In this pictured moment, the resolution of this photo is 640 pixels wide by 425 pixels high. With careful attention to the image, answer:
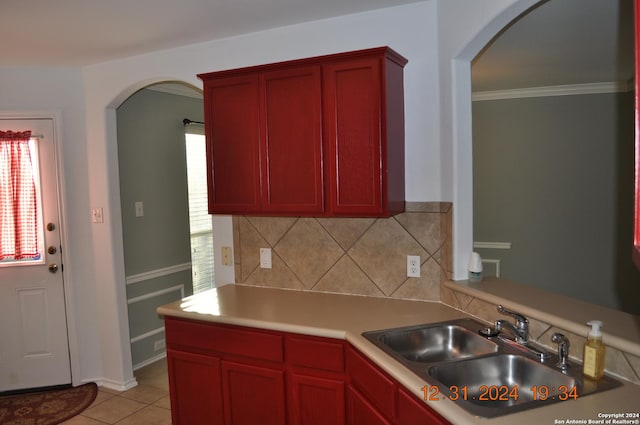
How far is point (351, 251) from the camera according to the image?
274 centimetres

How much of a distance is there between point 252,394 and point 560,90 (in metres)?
3.88

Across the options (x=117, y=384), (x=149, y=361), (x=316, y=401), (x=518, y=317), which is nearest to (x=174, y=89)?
(x=149, y=361)

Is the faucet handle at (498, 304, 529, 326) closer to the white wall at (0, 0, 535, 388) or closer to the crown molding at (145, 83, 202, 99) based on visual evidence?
the white wall at (0, 0, 535, 388)

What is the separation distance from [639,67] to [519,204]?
400cm

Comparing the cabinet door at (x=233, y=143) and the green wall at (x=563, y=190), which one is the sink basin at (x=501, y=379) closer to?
the cabinet door at (x=233, y=143)

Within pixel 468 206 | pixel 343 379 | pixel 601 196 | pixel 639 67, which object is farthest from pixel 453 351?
pixel 601 196

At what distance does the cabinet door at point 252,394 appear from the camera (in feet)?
7.57

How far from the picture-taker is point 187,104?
4438 millimetres

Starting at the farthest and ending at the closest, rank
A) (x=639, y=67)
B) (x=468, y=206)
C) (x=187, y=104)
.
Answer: (x=187, y=104), (x=468, y=206), (x=639, y=67)

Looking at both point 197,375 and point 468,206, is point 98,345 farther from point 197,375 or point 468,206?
point 468,206

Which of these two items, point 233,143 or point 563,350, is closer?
point 563,350

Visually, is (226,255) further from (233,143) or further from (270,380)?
(270,380)

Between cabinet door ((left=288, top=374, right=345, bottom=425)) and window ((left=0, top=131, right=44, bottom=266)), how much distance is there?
2419 mm

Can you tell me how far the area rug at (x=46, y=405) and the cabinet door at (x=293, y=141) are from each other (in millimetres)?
2099
